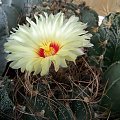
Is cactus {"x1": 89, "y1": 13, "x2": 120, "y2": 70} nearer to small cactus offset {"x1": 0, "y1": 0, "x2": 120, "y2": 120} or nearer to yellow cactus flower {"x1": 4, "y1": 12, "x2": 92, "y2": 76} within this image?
small cactus offset {"x1": 0, "y1": 0, "x2": 120, "y2": 120}

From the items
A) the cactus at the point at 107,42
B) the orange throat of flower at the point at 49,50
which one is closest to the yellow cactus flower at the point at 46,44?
the orange throat of flower at the point at 49,50

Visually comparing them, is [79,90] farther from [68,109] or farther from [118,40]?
[118,40]

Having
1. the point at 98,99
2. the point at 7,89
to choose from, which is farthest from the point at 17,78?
the point at 98,99

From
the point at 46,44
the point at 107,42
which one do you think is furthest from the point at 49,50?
the point at 107,42

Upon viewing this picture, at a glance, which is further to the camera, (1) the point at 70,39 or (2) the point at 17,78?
(2) the point at 17,78

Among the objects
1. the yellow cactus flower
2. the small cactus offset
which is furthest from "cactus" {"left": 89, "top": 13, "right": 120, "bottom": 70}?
the yellow cactus flower

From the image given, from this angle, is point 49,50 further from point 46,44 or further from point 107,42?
point 107,42

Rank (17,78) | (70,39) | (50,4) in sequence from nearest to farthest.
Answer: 1. (70,39)
2. (17,78)
3. (50,4)

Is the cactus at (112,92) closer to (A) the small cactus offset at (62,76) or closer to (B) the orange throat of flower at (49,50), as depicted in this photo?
(A) the small cactus offset at (62,76)
